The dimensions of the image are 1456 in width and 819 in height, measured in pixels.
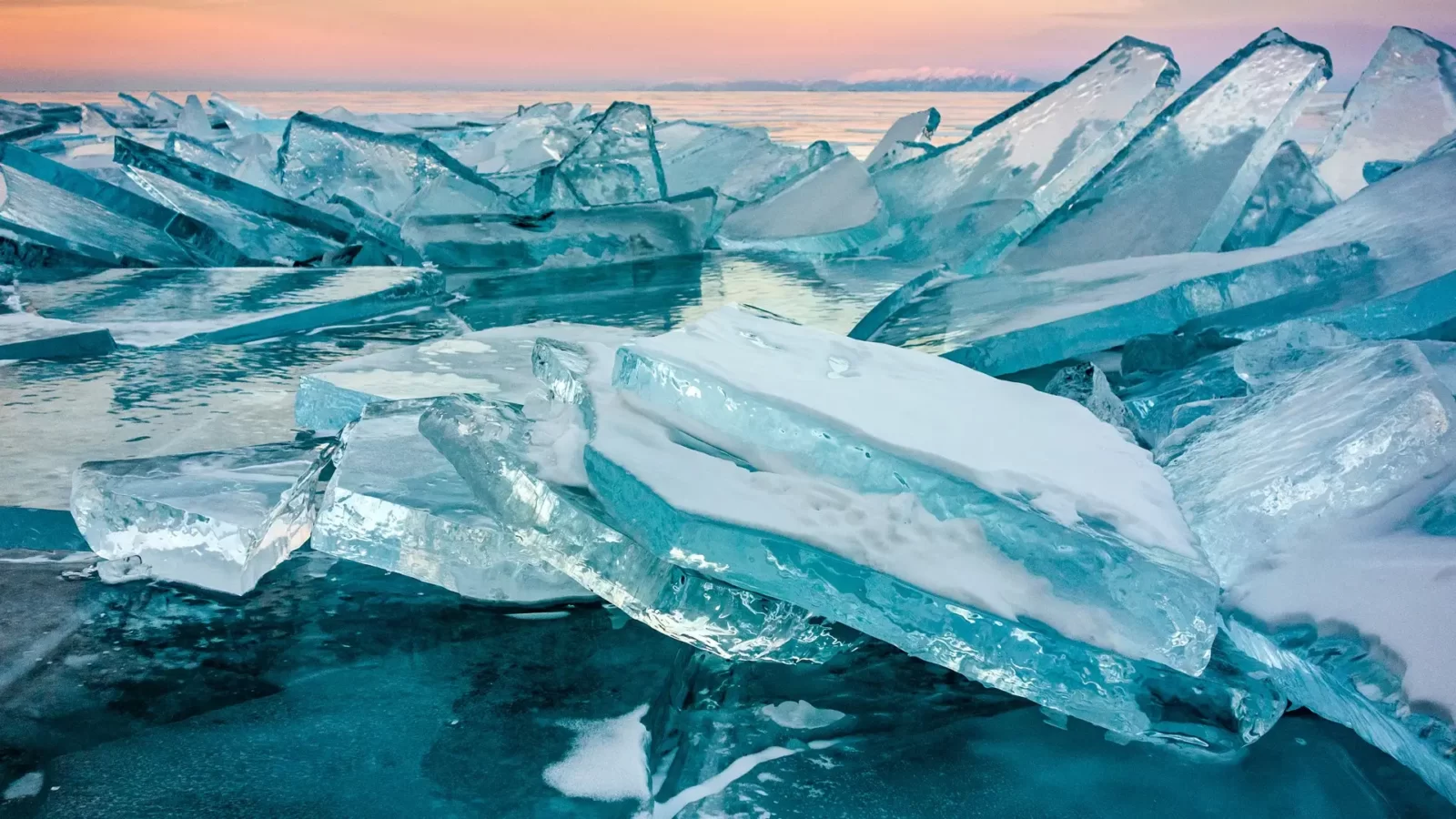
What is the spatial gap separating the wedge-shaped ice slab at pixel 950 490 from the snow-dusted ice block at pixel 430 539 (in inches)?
7.9

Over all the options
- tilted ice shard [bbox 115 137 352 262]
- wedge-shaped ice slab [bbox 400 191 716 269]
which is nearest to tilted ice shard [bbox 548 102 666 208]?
wedge-shaped ice slab [bbox 400 191 716 269]

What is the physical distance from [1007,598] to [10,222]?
8.69ft

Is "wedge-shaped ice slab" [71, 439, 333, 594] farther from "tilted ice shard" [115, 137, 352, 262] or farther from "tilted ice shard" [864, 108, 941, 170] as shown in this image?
"tilted ice shard" [864, 108, 941, 170]

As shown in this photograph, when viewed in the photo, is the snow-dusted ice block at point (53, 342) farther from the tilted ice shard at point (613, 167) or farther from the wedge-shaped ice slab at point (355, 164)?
the wedge-shaped ice slab at point (355, 164)

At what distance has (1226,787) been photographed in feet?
2.84

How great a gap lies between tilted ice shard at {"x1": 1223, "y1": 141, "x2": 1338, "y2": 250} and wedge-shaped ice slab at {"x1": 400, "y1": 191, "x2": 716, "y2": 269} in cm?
137

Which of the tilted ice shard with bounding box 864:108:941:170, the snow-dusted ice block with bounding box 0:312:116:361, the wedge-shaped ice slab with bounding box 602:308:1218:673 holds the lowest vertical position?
the snow-dusted ice block with bounding box 0:312:116:361

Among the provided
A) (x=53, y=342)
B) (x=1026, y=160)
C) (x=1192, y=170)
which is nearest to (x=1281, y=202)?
(x=1192, y=170)

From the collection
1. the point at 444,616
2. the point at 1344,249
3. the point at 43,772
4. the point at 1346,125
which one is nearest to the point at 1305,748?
the point at 444,616

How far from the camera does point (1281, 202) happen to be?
259 cm

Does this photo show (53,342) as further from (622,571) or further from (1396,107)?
(1396,107)

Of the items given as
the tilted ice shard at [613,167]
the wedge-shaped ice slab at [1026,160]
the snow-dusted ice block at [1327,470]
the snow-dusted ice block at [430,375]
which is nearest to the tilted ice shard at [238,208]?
the tilted ice shard at [613,167]

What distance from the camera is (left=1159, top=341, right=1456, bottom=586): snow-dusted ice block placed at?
1.05 metres

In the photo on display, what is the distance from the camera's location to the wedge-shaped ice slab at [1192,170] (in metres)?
2.27
